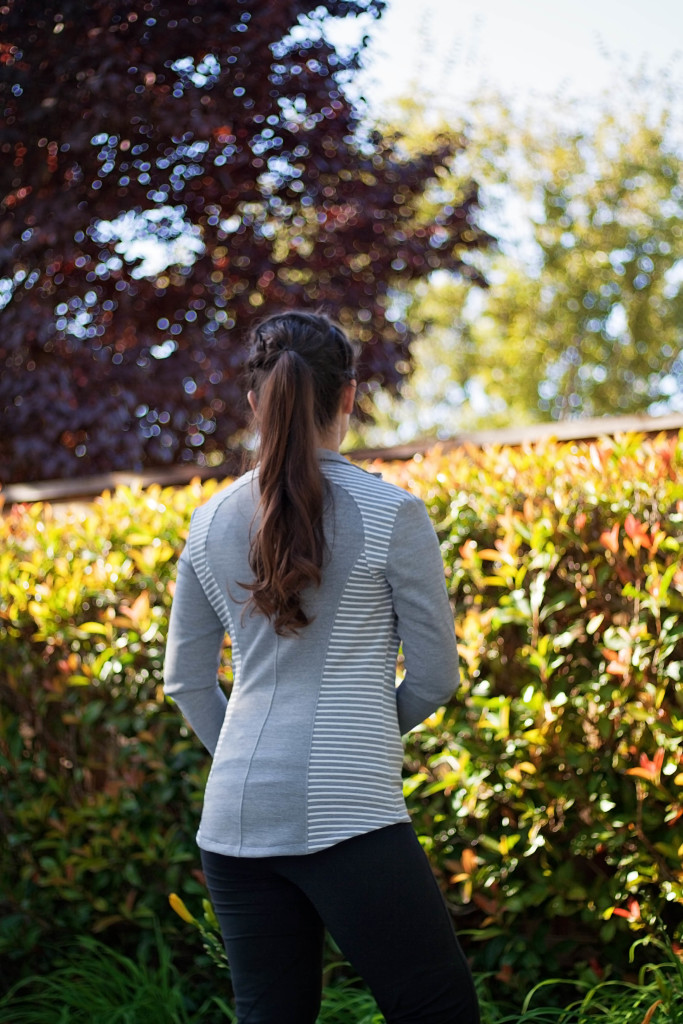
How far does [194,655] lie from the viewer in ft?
6.95

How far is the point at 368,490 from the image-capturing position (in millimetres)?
1859

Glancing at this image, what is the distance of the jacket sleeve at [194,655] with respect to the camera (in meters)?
2.05

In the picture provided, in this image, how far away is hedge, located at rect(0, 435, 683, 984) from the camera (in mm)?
2715

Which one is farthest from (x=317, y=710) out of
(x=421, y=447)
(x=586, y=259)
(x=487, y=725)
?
(x=586, y=259)

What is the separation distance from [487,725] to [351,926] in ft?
3.86

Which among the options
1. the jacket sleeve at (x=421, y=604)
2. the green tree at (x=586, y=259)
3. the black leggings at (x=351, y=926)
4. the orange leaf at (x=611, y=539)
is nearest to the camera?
the black leggings at (x=351, y=926)

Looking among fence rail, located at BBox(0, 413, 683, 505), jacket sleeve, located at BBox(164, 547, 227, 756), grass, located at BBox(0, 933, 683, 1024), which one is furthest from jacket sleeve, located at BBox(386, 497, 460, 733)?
fence rail, located at BBox(0, 413, 683, 505)

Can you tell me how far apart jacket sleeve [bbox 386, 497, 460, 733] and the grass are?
1105mm

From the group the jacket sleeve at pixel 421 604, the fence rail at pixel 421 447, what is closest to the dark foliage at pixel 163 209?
the fence rail at pixel 421 447

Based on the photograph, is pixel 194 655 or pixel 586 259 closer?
pixel 194 655

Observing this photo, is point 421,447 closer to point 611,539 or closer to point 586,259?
point 611,539

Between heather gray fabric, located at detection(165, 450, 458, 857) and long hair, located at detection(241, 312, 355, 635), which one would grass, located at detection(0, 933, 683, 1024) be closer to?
heather gray fabric, located at detection(165, 450, 458, 857)

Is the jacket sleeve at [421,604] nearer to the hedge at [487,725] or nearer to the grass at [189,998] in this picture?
the hedge at [487,725]

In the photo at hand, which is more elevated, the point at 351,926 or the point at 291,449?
the point at 291,449
